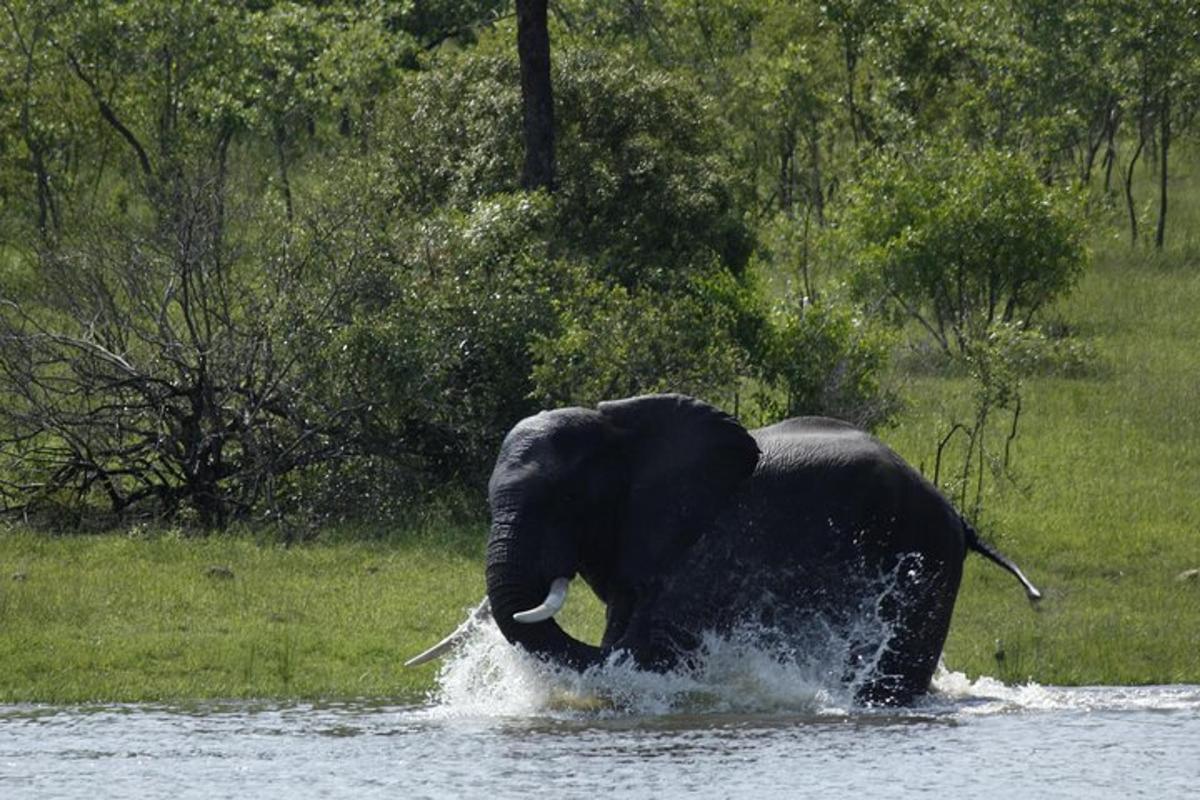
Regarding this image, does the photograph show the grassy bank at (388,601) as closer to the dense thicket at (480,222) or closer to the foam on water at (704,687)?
the foam on water at (704,687)

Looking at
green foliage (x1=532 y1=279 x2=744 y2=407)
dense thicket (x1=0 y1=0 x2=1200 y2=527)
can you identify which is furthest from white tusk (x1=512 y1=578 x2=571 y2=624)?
dense thicket (x1=0 y1=0 x2=1200 y2=527)

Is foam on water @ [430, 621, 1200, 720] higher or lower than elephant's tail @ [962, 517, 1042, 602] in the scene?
lower

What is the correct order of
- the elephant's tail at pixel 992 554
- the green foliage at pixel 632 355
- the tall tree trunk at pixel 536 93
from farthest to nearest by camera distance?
1. the tall tree trunk at pixel 536 93
2. the green foliage at pixel 632 355
3. the elephant's tail at pixel 992 554

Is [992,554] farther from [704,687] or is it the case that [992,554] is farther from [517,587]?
[517,587]

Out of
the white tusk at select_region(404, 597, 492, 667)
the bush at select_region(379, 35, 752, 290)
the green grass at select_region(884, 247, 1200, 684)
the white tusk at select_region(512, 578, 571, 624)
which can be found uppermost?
the bush at select_region(379, 35, 752, 290)

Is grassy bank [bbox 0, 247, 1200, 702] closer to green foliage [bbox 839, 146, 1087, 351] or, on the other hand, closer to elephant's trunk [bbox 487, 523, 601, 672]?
elephant's trunk [bbox 487, 523, 601, 672]

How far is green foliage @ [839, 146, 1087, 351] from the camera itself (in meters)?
31.9

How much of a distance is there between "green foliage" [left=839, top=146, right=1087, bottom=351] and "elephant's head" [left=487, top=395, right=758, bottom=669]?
1487 centimetres

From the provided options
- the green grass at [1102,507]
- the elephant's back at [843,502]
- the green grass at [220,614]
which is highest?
the elephant's back at [843,502]

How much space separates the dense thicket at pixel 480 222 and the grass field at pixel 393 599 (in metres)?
1.51

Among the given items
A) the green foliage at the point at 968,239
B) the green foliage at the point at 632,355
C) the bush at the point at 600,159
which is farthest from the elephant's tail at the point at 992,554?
the green foliage at the point at 968,239

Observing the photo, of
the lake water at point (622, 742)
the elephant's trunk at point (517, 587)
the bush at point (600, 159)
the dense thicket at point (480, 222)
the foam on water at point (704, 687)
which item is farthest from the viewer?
the bush at point (600, 159)

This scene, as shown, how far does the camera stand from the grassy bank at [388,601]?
1842 centimetres

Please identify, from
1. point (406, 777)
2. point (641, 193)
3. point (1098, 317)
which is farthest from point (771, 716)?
point (1098, 317)
